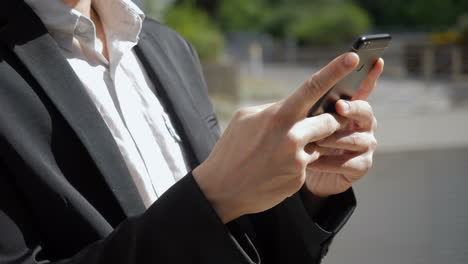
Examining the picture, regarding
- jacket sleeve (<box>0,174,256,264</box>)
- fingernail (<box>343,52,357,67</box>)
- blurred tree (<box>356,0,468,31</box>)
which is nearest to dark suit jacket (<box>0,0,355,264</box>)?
jacket sleeve (<box>0,174,256,264</box>)

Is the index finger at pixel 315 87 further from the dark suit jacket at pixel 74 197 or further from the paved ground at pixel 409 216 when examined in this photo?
the paved ground at pixel 409 216

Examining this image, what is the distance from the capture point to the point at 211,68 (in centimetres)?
1287

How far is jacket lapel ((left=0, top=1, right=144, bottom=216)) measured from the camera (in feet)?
4.15

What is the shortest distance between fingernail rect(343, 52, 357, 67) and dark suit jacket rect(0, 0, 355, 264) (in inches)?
12.6

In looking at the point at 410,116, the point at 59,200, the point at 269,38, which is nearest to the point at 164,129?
the point at 59,200

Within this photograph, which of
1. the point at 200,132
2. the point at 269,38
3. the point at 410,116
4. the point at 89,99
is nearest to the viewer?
the point at 89,99

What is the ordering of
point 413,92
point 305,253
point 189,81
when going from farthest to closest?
point 413,92 → point 189,81 → point 305,253

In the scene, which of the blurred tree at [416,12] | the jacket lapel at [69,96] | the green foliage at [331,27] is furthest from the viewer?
the blurred tree at [416,12]

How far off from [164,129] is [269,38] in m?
30.1

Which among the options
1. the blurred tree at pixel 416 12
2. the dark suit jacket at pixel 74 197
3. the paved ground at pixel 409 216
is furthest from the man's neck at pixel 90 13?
the blurred tree at pixel 416 12

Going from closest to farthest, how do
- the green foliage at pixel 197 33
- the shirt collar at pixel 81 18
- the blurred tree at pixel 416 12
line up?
the shirt collar at pixel 81 18 < the green foliage at pixel 197 33 < the blurred tree at pixel 416 12

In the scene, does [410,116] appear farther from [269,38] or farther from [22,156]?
[269,38]

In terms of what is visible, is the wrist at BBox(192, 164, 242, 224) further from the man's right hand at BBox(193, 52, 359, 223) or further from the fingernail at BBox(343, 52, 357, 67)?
the fingernail at BBox(343, 52, 357, 67)

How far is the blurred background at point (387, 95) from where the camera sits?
5.41m
